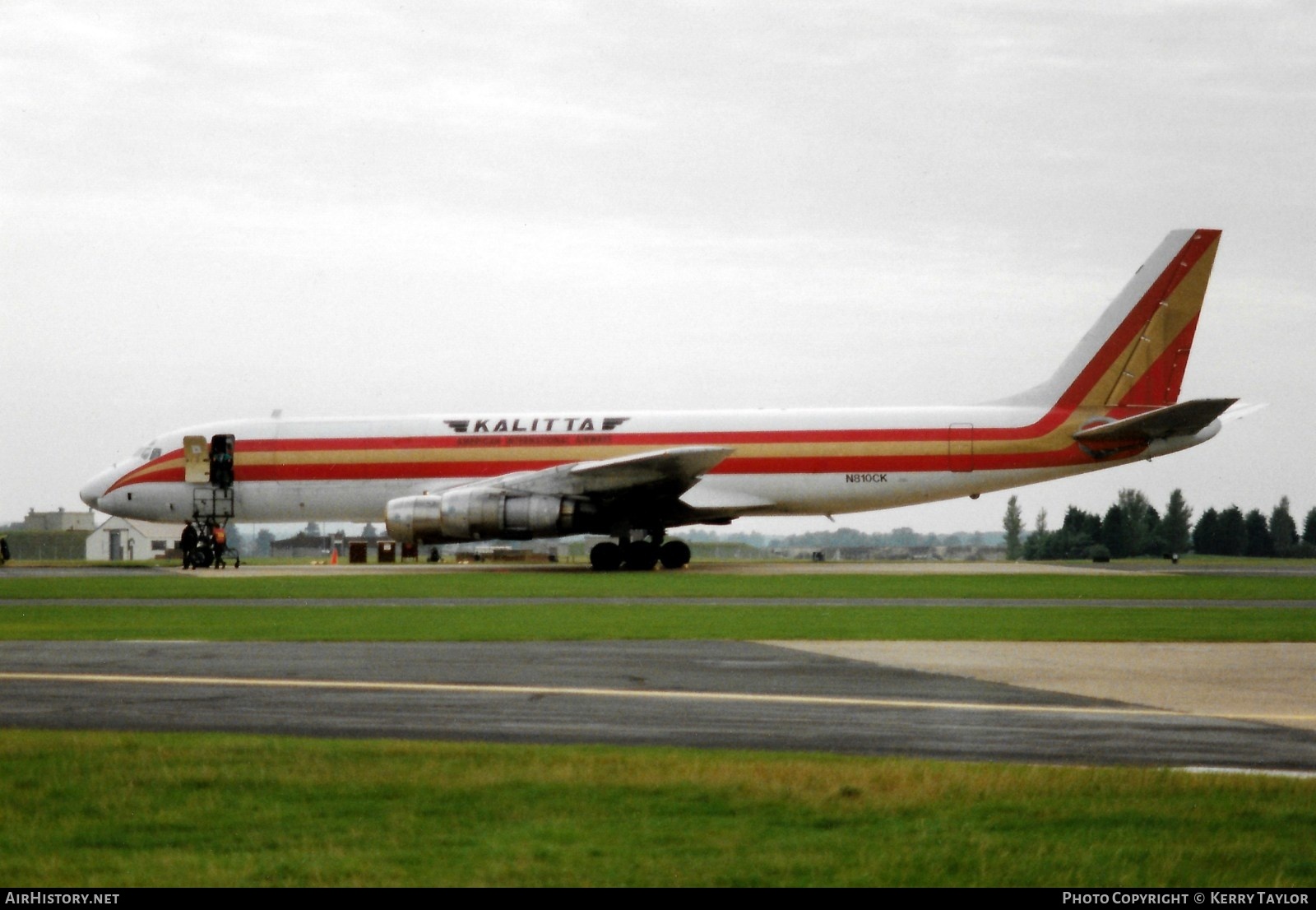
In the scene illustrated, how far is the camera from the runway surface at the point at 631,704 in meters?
8.95

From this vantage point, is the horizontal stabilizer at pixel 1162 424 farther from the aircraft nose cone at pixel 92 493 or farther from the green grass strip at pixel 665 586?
the aircraft nose cone at pixel 92 493

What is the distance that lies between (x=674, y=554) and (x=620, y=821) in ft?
108

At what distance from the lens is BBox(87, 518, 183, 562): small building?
90500mm

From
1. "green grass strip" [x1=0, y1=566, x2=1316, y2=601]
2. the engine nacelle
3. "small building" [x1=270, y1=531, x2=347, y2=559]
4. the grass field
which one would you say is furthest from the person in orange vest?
"small building" [x1=270, y1=531, x2=347, y2=559]

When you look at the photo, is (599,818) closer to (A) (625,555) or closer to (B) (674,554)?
(A) (625,555)

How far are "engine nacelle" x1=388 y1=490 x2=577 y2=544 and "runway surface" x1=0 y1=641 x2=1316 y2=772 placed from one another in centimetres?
2065

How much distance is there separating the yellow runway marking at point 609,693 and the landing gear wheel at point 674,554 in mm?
26834

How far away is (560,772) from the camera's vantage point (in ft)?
25.0

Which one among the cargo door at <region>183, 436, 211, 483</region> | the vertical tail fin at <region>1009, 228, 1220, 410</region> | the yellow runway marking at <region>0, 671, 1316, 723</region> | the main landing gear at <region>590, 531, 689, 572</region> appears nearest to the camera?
the yellow runway marking at <region>0, 671, 1316, 723</region>

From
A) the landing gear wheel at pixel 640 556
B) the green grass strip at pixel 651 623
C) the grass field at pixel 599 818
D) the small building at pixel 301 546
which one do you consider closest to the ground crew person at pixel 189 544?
the landing gear wheel at pixel 640 556

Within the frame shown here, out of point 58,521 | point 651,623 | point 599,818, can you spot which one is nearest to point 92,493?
point 651,623

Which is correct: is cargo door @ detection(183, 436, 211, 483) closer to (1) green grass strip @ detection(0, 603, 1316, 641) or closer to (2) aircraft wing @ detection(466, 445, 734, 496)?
(2) aircraft wing @ detection(466, 445, 734, 496)
